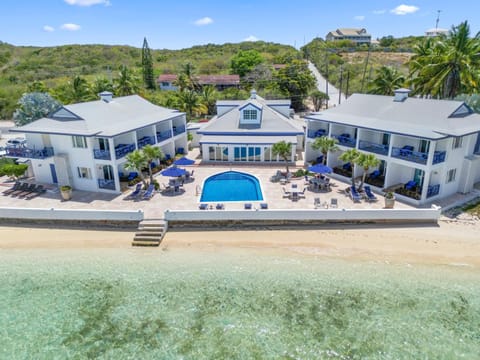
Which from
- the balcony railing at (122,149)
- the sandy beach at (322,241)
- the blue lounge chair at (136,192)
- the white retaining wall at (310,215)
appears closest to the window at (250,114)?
the balcony railing at (122,149)

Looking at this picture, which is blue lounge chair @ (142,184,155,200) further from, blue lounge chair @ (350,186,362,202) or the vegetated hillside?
the vegetated hillside

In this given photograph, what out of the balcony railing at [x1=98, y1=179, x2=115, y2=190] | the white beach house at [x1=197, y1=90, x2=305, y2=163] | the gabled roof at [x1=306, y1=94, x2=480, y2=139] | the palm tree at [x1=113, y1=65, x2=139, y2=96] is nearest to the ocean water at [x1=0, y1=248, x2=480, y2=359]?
the balcony railing at [x1=98, y1=179, x2=115, y2=190]

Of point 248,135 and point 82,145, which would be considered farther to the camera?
point 248,135

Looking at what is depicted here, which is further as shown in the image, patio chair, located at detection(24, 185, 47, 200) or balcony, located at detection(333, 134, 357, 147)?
balcony, located at detection(333, 134, 357, 147)

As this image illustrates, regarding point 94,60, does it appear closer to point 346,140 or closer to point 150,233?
point 346,140

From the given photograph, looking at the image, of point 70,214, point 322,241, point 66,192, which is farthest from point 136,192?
point 322,241

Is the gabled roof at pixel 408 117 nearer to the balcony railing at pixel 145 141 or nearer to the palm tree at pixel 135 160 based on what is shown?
the balcony railing at pixel 145 141

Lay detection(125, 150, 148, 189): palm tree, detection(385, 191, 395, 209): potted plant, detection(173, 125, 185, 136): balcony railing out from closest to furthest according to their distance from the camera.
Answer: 1. detection(385, 191, 395, 209): potted plant
2. detection(125, 150, 148, 189): palm tree
3. detection(173, 125, 185, 136): balcony railing

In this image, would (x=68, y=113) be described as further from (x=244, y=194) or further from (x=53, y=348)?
(x=53, y=348)
